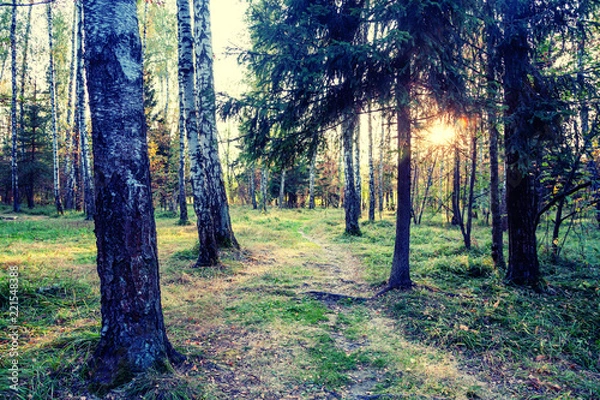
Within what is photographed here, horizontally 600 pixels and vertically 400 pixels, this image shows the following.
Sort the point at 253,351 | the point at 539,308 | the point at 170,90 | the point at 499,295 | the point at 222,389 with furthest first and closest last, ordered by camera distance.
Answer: the point at 170,90, the point at 499,295, the point at 539,308, the point at 253,351, the point at 222,389

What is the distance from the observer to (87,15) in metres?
2.92

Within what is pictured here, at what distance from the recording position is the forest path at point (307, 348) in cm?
328

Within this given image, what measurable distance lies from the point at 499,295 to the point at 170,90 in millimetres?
31582

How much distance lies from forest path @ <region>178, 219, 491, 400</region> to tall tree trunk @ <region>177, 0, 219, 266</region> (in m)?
1.13

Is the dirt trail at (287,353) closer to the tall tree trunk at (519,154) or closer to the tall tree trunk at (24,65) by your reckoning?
the tall tree trunk at (519,154)

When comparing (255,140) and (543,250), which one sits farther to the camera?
(543,250)

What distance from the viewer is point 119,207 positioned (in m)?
2.89

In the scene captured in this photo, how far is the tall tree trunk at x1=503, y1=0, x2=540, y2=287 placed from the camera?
5824 millimetres

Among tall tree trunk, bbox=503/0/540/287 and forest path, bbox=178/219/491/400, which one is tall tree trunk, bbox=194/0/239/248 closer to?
forest path, bbox=178/219/491/400

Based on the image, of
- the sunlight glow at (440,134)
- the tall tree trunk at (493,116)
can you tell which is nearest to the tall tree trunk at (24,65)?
the sunlight glow at (440,134)

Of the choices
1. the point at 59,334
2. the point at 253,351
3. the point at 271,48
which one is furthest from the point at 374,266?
the point at 59,334

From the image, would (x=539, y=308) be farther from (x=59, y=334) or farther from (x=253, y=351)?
(x=59, y=334)

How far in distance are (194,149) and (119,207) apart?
210 inches

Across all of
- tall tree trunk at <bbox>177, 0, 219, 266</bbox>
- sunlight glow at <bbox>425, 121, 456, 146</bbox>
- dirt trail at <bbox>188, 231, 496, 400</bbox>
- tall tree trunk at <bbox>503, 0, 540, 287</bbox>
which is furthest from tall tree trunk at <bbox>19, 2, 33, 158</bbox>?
tall tree trunk at <bbox>503, 0, 540, 287</bbox>
